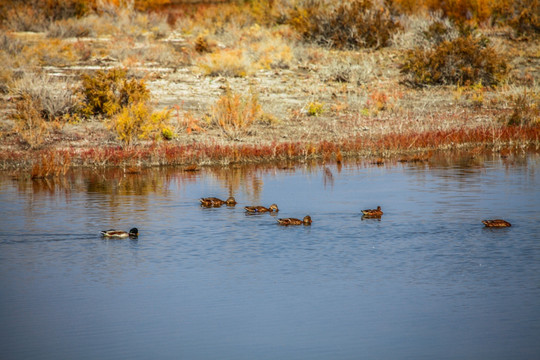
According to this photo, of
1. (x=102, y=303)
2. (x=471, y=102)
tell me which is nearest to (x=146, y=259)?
(x=102, y=303)

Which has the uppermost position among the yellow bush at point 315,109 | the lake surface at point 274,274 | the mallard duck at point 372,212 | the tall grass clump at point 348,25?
the tall grass clump at point 348,25

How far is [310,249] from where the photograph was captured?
42.1 ft

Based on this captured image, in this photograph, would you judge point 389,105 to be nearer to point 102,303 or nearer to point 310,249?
point 310,249

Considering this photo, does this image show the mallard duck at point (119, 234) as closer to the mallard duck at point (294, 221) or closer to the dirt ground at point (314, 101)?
the mallard duck at point (294, 221)

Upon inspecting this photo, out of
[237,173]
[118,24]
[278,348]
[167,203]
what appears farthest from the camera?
[118,24]

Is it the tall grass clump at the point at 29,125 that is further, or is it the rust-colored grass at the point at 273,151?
the tall grass clump at the point at 29,125

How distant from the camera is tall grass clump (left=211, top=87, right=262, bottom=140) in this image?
974 inches

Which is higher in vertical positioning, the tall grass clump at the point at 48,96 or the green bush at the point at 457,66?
the green bush at the point at 457,66

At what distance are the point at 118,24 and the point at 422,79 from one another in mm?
18240

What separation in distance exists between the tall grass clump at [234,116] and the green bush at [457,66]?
904 centimetres

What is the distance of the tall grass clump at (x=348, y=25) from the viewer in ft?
124

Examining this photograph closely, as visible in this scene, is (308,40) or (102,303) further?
(308,40)

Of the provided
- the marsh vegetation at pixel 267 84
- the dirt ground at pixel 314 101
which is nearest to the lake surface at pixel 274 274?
the marsh vegetation at pixel 267 84

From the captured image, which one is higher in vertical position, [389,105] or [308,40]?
[308,40]
